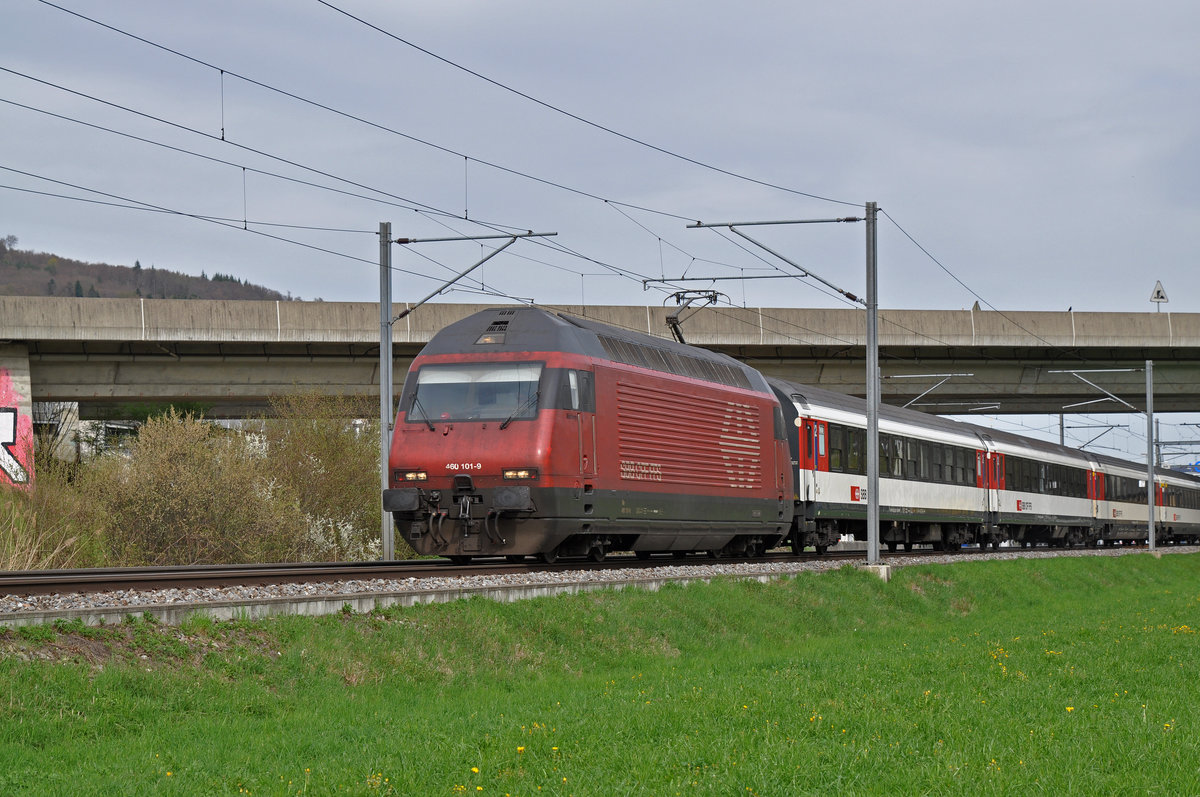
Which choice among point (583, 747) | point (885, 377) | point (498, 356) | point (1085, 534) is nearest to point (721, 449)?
point (498, 356)

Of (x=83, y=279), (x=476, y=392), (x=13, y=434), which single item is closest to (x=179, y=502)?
(x=476, y=392)

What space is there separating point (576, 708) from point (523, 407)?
9.11m

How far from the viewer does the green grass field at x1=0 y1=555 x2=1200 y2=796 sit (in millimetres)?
8156

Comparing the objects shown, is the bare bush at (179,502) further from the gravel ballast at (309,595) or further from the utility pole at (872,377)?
the utility pole at (872,377)

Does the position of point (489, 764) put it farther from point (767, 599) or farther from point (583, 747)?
point (767, 599)

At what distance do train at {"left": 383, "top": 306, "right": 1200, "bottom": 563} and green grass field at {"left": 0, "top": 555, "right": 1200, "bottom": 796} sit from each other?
113 inches

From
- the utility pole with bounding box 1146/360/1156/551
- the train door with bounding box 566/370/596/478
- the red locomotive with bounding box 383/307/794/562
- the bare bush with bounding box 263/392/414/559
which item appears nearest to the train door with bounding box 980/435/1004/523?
the utility pole with bounding box 1146/360/1156/551

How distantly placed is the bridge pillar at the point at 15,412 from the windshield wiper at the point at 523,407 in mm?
19830

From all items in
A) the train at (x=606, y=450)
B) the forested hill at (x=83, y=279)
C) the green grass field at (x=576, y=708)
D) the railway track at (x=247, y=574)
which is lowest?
the green grass field at (x=576, y=708)

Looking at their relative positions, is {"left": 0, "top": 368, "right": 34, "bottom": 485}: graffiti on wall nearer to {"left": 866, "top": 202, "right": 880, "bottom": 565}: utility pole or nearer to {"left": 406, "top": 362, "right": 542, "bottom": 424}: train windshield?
{"left": 406, "top": 362, "right": 542, "bottom": 424}: train windshield

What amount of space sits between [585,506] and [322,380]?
2568cm

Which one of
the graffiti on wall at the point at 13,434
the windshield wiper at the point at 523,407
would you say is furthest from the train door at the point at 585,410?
the graffiti on wall at the point at 13,434

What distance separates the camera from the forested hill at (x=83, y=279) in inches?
6012

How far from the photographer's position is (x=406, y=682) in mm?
12898
